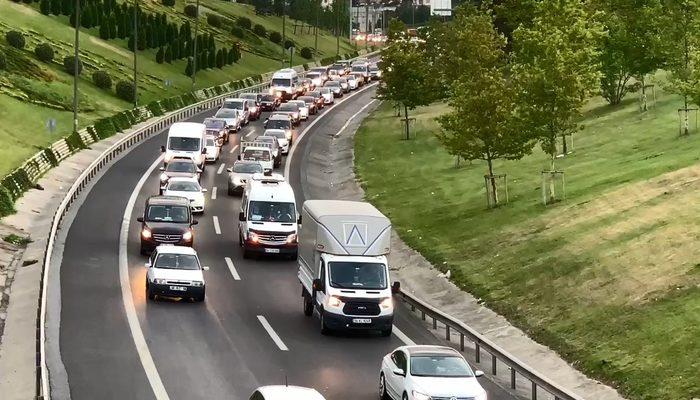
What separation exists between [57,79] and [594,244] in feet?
220

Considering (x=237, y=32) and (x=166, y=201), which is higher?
(x=237, y=32)

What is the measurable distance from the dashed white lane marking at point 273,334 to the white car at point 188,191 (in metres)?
18.0

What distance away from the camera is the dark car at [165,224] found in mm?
43469

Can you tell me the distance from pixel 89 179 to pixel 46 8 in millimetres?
62583

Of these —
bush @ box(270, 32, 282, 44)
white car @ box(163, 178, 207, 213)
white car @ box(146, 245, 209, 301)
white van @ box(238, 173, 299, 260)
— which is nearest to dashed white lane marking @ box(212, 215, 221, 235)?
white car @ box(163, 178, 207, 213)

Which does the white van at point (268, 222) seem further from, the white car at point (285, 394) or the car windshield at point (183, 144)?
the white car at point (285, 394)

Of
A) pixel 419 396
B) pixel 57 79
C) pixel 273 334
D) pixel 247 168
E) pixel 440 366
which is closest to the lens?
pixel 419 396

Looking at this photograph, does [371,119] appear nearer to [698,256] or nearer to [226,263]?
[226,263]

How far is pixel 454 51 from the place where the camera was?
9406 centimetres

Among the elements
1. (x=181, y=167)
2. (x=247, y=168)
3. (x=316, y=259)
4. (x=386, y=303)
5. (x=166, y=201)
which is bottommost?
(x=386, y=303)

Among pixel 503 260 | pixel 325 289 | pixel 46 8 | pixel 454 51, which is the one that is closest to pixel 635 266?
Result: pixel 503 260

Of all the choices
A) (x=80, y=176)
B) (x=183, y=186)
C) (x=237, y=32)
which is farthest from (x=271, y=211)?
(x=237, y=32)

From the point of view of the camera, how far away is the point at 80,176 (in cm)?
5997

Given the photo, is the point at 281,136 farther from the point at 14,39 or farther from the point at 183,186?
the point at 14,39
